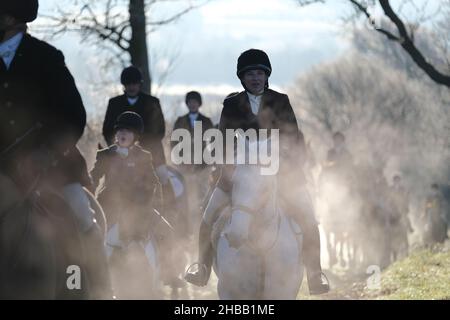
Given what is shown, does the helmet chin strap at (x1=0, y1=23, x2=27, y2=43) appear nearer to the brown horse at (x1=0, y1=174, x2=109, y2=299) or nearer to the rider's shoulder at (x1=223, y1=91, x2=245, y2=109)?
the brown horse at (x1=0, y1=174, x2=109, y2=299)

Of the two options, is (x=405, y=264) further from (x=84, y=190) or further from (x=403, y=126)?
(x=403, y=126)

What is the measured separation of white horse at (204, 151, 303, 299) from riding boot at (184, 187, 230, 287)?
13 mm

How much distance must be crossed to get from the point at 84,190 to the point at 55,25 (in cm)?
1625

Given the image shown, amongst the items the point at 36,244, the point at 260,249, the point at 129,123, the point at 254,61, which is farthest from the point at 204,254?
the point at 36,244

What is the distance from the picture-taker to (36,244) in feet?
20.7

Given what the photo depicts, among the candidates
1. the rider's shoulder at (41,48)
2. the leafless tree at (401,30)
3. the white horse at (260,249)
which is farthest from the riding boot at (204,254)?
the leafless tree at (401,30)

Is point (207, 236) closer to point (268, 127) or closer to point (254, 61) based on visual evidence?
point (268, 127)

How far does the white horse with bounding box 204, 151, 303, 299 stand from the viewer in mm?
8297

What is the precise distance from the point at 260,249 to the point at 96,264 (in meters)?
2.33

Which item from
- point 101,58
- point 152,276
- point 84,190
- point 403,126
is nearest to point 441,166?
point 403,126

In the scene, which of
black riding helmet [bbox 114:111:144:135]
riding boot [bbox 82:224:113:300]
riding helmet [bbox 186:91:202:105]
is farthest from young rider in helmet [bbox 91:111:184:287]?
riding helmet [bbox 186:91:202:105]

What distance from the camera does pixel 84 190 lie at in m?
6.80

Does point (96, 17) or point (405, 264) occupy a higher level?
point (96, 17)

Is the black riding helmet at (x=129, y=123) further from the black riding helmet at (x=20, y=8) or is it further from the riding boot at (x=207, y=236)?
the black riding helmet at (x=20, y=8)
